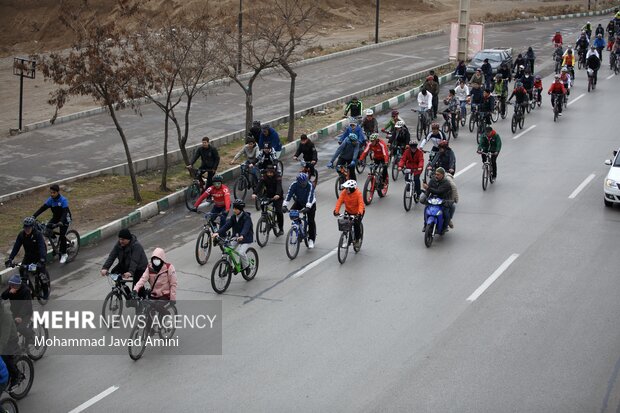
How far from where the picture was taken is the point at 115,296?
50.0 feet

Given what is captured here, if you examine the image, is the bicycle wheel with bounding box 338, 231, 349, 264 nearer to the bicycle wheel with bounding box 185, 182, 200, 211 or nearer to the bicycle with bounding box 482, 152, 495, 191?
the bicycle wheel with bounding box 185, 182, 200, 211

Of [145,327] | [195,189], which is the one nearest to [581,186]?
[195,189]

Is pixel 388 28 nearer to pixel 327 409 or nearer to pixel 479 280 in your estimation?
pixel 479 280

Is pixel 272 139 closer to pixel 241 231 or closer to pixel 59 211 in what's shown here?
pixel 59 211

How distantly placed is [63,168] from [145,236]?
29.3 feet

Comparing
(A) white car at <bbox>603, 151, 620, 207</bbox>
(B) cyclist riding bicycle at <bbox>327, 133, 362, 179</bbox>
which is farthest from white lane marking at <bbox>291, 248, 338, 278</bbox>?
(A) white car at <bbox>603, 151, 620, 207</bbox>

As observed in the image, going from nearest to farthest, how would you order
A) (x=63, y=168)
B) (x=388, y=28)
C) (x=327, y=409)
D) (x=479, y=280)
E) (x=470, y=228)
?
(x=327, y=409), (x=479, y=280), (x=470, y=228), (x=63, y=168), (x=388, y=28)

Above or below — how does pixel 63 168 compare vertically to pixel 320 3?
below

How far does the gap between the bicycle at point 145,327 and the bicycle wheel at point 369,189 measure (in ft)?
29.0

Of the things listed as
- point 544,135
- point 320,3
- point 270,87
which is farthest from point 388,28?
point 544,135

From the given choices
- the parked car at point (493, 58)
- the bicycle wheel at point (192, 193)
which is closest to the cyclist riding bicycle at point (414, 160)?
the bicycle wheel at point (192, 193)

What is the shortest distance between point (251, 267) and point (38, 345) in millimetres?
4434

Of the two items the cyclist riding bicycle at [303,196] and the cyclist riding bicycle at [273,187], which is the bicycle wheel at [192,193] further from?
the cyclist riding bicycle at [303,196]

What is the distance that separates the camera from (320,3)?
69.2 meters
